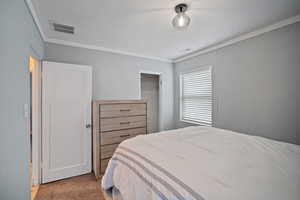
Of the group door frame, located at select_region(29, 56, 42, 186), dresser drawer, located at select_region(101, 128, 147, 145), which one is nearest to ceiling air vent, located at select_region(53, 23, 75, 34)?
door frame, located at select_region(29, 56, 42, 186)

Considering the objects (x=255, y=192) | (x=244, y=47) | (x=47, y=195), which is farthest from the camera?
(x=244, y=47)

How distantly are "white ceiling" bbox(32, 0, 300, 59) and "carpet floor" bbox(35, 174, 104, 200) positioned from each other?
2.47m

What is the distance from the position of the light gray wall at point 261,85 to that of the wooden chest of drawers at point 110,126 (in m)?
1.76

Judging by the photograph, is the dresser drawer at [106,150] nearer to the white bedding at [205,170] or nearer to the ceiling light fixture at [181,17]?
the white bedding at [205,170]

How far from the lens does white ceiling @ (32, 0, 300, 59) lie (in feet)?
5.01

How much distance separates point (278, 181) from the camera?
0.79 m

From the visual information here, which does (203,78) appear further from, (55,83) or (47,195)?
(47,195)

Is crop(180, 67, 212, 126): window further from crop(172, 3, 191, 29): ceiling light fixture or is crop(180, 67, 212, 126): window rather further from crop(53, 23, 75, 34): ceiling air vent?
crop(53, 23, 75, 34): ceiling air vent

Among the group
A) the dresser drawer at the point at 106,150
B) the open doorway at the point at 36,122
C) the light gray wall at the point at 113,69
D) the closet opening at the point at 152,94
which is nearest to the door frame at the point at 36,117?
the open doorway at the point at 36,122

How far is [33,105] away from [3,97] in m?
1.42

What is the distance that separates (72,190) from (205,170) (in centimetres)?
207

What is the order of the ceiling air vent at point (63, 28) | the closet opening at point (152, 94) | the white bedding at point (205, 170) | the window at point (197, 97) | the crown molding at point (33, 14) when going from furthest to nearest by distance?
the closet opening at point (152, 94) < the window at point (197, 97) < the ceiling air vent at point (63, 28) < the crown molding at point (33, 14) < the white bedding at point (205, 170)

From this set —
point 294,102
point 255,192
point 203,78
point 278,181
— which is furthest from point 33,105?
point 294,102

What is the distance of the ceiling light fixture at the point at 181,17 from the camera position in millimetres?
1533
